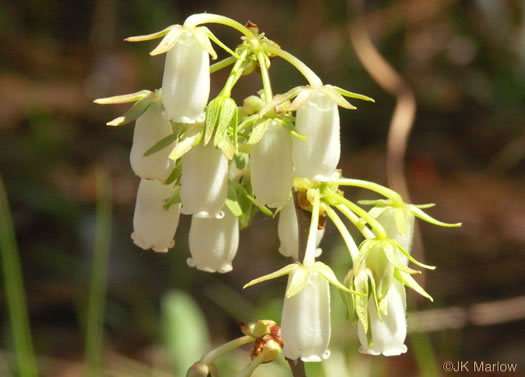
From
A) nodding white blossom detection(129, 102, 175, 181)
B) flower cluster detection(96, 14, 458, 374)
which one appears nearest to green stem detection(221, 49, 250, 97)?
flower cluster detection(96, 14, 458, 374)

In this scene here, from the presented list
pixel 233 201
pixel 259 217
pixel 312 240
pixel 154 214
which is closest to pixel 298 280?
pixel 312 240

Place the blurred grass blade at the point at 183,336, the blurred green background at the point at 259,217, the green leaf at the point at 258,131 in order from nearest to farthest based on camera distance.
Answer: the green leaf at the point at 258,131 → the blurred grass blade at the point at 183,336 → the blurred green background at the point at 259,217

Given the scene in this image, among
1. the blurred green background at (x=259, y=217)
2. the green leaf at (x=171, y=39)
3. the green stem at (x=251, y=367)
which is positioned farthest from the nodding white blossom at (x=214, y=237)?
the blurred green background at (x=259, y=217)

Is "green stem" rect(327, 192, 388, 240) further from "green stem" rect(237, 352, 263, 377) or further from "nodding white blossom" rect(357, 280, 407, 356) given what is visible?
"green stem" rect(237, 352, 263, 377)

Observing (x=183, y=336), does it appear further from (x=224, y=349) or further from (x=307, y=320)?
(x=307, y=320)

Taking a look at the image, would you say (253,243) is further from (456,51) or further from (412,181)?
(456,51)

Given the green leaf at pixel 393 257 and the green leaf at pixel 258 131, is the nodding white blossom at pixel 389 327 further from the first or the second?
the green leaf at pixel 258 131

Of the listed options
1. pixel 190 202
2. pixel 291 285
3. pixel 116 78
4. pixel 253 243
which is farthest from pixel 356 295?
pixel 116 78
